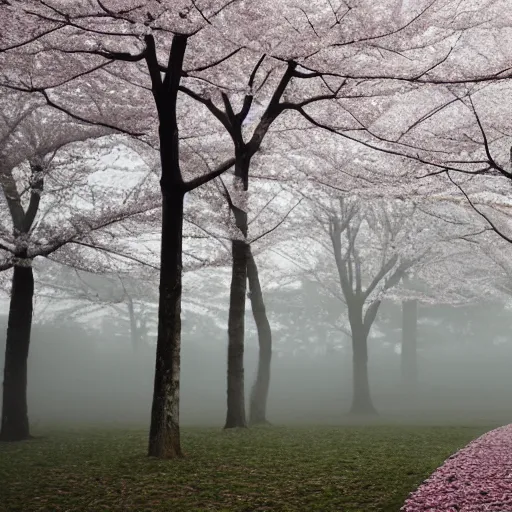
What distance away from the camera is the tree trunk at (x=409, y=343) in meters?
29.5

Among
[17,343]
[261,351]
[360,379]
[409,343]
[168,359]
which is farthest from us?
[409,343]

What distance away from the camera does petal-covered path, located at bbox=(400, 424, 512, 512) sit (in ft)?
14.9

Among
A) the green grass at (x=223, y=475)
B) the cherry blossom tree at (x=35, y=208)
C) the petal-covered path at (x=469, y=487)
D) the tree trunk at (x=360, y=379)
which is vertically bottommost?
the green grass at (x=223, y=475)

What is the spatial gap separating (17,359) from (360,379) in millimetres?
14090

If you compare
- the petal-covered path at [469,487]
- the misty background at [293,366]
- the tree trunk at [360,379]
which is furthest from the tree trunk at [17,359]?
the tree trunk at [360,379]

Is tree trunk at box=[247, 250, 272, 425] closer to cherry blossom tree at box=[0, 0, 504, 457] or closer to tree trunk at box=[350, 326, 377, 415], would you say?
cherry blossom tree at box=[0, 0, 504, 457]

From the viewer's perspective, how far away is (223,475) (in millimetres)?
6352

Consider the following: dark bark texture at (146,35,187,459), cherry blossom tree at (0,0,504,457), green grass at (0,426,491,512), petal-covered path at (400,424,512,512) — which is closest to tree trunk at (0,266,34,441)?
green grass at (0,426,491,512)

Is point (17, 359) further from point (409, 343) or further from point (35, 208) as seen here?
point (409, 343)

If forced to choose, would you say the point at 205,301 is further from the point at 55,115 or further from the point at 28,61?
the point at 28,61

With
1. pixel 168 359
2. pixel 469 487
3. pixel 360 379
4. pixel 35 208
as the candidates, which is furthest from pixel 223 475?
pixel 360 379

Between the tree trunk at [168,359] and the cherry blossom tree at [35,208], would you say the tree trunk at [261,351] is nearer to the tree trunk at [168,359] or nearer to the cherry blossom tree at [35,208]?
the cherry blossom tree at [35,208]

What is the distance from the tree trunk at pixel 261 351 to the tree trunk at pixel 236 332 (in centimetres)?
281

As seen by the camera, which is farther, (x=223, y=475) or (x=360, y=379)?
(x=360, y=379)
